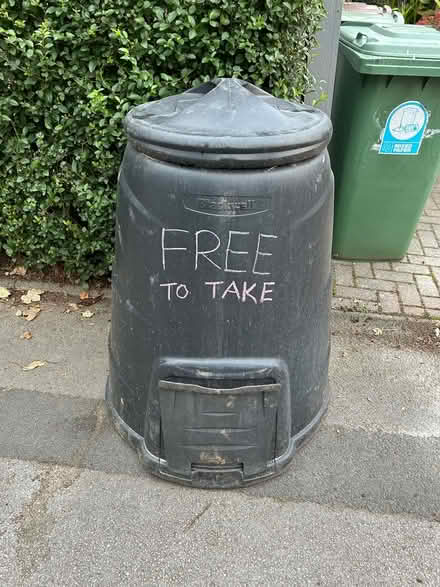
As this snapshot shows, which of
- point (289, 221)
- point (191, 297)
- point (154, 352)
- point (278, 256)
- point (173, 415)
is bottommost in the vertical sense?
point (173, 415)

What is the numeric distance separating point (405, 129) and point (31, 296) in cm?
270

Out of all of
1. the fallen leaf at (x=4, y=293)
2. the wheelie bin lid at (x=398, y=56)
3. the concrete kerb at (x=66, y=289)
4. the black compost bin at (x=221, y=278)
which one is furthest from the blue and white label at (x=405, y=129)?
the fallen leaf at (x=4, y=293)

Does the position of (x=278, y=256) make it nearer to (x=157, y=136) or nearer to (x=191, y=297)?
(x=191, y=297)

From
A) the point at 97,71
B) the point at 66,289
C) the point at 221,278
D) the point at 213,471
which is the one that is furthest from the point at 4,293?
the point at 221,278

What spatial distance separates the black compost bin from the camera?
5.58ft

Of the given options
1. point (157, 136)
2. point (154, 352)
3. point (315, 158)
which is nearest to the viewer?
point (157, 136)

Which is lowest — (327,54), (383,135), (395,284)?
(395,284)

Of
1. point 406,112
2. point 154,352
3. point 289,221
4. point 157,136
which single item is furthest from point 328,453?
point 406,112

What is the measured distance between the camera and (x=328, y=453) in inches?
94.1

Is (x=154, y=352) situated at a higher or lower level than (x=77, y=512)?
higher

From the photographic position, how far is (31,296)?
3434mm

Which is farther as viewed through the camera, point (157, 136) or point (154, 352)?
point (154, 352)

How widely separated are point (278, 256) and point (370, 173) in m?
1.99

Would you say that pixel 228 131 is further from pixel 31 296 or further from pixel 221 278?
pixel 31 296
